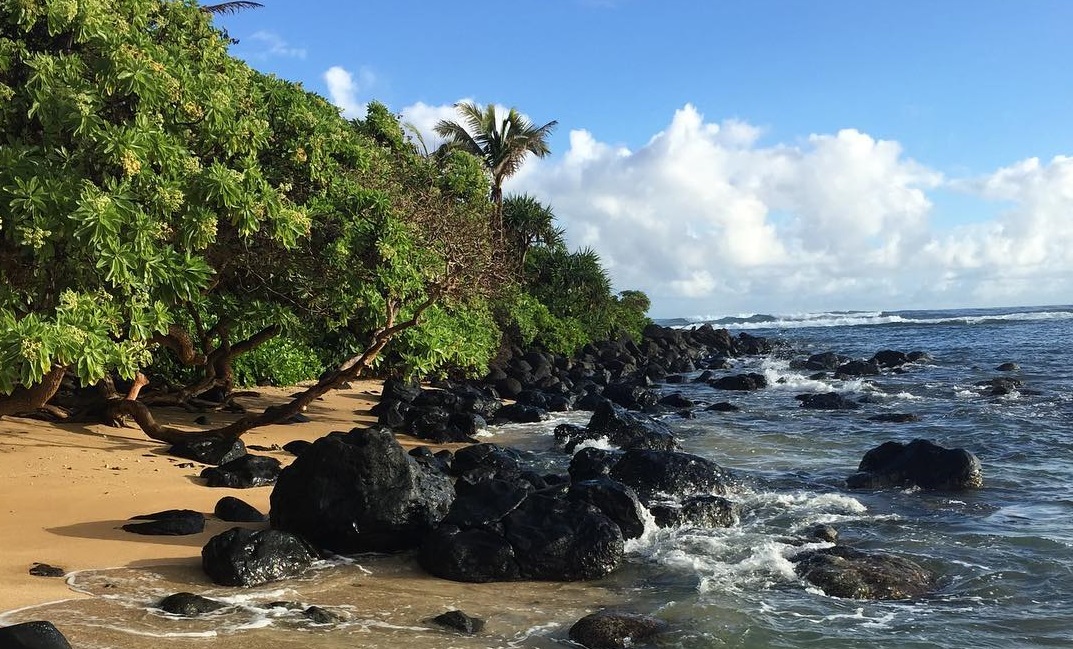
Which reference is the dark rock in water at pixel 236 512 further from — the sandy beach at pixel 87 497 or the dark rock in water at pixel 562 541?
the dark rock in water at pixel 562 541

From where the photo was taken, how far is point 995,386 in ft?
80.0

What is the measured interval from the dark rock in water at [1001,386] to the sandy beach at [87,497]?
1991cm

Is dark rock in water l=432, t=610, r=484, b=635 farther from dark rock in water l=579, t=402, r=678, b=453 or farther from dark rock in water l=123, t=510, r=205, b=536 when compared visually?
dark rock in water l=579, t=402, r=678, b=453

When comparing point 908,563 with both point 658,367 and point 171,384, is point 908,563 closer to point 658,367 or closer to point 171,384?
point 171,384

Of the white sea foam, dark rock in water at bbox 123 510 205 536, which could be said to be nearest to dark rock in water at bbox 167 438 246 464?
dark rock in water at bbox 123 510 205 536

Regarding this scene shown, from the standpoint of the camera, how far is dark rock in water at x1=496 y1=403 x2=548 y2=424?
763 inches

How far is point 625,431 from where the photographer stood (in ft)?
53.3

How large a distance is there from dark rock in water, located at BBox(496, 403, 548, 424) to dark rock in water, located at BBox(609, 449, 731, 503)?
745cm

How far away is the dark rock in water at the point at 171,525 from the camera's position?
324 inches

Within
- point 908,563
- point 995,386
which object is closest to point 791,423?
point 995,386

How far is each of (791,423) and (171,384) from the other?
44.4ft

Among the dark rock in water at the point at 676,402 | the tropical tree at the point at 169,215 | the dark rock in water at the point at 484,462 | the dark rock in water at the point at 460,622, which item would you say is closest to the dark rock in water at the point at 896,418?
the dark rock in water at the point at 676,402

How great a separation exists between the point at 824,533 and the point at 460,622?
4.76 m

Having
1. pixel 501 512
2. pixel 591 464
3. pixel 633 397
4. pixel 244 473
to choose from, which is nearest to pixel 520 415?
pixel 633 397
